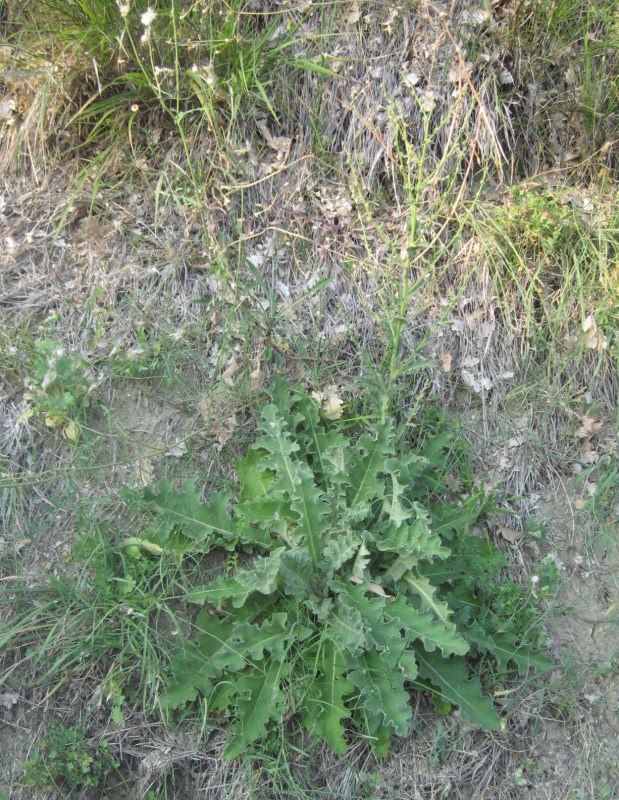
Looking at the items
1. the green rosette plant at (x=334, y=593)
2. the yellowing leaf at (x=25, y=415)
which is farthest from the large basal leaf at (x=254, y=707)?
the yellowing leaf at (x=25, y=415)

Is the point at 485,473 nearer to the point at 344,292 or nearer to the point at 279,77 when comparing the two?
the point at 344,292

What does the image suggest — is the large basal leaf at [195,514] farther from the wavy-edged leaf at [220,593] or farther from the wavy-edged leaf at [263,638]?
the wavy-edged leaf at [263,638]

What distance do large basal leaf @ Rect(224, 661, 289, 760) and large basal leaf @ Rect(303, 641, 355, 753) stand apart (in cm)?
11

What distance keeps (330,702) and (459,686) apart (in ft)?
1.55

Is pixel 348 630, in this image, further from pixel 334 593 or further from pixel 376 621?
pixel 334 593

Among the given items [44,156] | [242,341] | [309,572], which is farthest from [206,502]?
[44,156]

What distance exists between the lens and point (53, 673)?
2.72 metres

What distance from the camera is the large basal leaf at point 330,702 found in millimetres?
2598

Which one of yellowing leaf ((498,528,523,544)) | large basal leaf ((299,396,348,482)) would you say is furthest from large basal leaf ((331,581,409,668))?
yellowing leaf ((498,528,523,544))

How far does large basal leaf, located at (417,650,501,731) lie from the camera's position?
107 inches

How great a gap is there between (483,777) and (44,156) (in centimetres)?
307

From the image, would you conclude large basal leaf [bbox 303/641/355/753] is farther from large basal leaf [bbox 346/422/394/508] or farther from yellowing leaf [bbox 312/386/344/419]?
yellowing leaf [bbox 312/386/344/419]

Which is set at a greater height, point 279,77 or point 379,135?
point 279,77

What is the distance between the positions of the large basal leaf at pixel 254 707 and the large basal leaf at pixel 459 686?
0.51 metres
